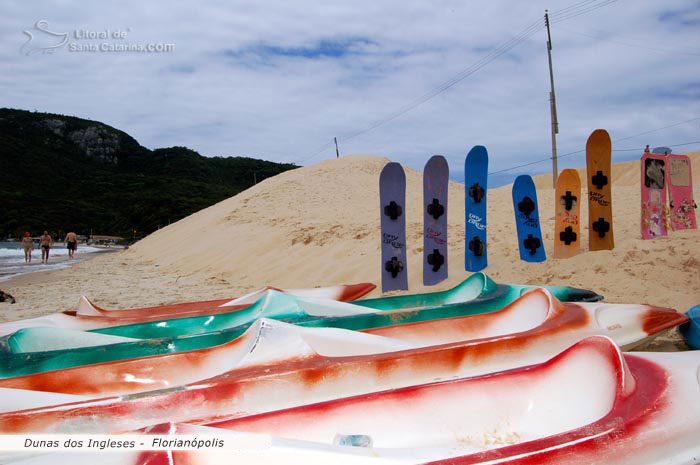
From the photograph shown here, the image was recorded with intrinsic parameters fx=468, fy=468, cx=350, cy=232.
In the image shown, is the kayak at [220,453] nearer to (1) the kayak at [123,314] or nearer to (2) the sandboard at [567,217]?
(1) the kayak at [123,314]

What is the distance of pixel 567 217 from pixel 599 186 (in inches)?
21.1

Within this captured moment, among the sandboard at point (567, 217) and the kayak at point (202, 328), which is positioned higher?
the sandboard at point (567, 217)

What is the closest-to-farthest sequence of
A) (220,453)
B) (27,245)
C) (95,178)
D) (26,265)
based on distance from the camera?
(220,453), (26,265), (27,245), (95,178)

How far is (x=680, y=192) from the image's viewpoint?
6.16 m

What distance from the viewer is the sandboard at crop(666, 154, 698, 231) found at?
20.0 ft

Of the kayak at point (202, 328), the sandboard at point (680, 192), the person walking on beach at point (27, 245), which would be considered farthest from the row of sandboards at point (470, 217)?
the person walking on beach at point (27, 245)

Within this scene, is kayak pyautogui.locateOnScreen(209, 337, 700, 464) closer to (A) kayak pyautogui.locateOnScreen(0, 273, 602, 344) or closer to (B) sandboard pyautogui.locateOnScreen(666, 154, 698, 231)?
(A) kayak pyautogui.locateOnScreen(0, 273, 602, 344)

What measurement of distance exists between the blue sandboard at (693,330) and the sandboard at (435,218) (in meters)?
2.97

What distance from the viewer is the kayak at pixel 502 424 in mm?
1456

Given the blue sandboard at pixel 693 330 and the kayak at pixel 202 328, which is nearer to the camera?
the kayak at pixel 202 328

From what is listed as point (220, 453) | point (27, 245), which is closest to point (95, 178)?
point (27, 245)

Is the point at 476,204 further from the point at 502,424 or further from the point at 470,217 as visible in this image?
the point at 502,424

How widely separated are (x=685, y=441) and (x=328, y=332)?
1.69m

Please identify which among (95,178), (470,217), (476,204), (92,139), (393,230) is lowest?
(393,230)
